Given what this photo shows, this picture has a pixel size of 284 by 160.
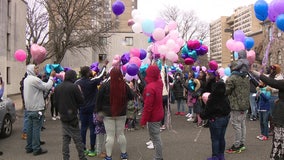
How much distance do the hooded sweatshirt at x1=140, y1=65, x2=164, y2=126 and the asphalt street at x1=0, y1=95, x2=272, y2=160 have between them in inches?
47.3

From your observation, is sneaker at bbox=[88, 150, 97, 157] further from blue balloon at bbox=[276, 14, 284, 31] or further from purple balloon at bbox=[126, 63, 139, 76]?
blue balloon at bbox=[276, 14, 284, 31]

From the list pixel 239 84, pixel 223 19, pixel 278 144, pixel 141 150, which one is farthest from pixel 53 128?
pixel 223 19

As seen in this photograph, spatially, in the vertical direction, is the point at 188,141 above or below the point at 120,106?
below

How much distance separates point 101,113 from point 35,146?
6.30 feet

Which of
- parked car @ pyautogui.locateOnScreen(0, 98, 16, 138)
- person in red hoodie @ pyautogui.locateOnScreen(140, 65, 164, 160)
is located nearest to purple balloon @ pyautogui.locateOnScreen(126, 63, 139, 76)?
person in red hoodie @ pyautogui.locateOnScreen(140, 65, 164, 160)

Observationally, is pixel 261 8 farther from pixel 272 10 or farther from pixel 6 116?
pixel 6 116

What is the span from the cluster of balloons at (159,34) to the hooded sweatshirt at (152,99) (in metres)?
2.18

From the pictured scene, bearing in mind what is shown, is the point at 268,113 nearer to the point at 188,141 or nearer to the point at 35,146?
the point at 188,141

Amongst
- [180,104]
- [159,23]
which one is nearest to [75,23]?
[180,104]

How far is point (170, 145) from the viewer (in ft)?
24.0

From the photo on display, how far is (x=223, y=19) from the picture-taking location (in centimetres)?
8994

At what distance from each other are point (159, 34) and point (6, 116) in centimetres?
471

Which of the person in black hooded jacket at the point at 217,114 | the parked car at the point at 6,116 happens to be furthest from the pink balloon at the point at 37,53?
the person in black hooded jacket at the point at 217,114

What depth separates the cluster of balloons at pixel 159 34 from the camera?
7566 mm
